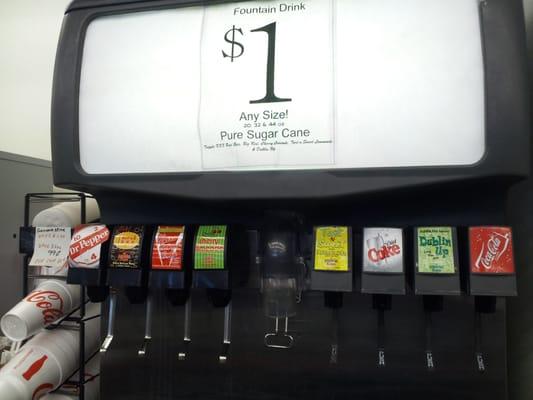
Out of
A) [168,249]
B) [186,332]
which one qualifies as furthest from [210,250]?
[186,332]

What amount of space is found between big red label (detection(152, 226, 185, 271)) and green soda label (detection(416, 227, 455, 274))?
34 centimetres

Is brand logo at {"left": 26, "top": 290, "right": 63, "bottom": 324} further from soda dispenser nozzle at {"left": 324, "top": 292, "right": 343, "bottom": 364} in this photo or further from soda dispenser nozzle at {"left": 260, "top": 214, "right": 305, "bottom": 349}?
soda dispenser nozzle at {"left": 324, "top": 292, "right": 343, "bottom": 364}

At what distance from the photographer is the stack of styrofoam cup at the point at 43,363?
0.67 metres

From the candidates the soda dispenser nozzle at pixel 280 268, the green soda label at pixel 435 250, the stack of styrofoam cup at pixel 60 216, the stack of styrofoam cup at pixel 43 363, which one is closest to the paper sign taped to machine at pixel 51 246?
the stack of styrofoam cup at pixel 60 216

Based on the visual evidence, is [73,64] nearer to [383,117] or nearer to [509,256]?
[383,117]

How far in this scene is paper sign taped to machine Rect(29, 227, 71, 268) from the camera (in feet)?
2.32

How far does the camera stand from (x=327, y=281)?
0.52 m

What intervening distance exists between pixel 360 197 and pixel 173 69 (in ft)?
1.11

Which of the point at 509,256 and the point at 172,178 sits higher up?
the point at 172,178

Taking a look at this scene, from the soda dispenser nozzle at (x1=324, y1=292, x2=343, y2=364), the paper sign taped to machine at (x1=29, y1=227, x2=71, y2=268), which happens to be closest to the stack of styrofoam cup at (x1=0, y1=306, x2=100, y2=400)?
the paper sign taped to machine at (x1=29, y1=227, x2=71, y2=268)

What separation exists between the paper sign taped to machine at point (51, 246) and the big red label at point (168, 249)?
0.25 meters

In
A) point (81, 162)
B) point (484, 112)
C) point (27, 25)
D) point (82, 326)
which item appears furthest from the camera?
point (27, 25)

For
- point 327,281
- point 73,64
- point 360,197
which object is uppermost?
point 73,64

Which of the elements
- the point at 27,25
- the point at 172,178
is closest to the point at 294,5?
the point at 172,178
